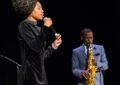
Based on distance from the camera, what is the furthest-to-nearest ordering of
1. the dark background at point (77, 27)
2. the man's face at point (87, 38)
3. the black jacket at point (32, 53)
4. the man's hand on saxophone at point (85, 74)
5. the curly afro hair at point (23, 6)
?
1. the dark background at point (77, 27)
2. the man's face at point (87, 38)
3. the man's hand on saxophone at point (85, 74)
4. the curly afro hair at point (23, 6)
5. the black jacket at point (32, 53)

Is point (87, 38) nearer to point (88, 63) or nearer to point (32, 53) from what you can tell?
point (88, 63)

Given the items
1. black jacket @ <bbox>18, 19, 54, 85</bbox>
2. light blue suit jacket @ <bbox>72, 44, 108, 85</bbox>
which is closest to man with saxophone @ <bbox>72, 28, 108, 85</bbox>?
light blue suit jacket @ <bbox>72, 44, 108, 85</bbox>

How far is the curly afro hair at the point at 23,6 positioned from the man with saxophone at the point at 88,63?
1235 mm

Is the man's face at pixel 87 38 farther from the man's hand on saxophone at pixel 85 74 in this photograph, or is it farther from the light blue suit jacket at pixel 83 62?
the man's hand on saxophone at pixel 85 74

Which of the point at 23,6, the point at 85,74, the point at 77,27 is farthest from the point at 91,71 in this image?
the point at 77,27

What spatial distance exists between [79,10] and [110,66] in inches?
45.2

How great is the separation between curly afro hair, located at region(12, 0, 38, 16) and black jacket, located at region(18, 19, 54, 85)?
0.09 metres

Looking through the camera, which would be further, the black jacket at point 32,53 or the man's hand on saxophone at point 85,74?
the man's hand on saxophone at point 85,74

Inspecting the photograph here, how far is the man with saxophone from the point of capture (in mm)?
3518

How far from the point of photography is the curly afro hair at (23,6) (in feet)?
8.09

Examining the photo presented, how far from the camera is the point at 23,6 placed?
2467 millimetres

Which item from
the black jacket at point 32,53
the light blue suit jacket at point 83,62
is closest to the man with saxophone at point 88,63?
the light blue suit jacket at point 83,62

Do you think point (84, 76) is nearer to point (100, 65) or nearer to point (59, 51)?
point (100, 65)

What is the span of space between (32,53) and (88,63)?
1.32m
